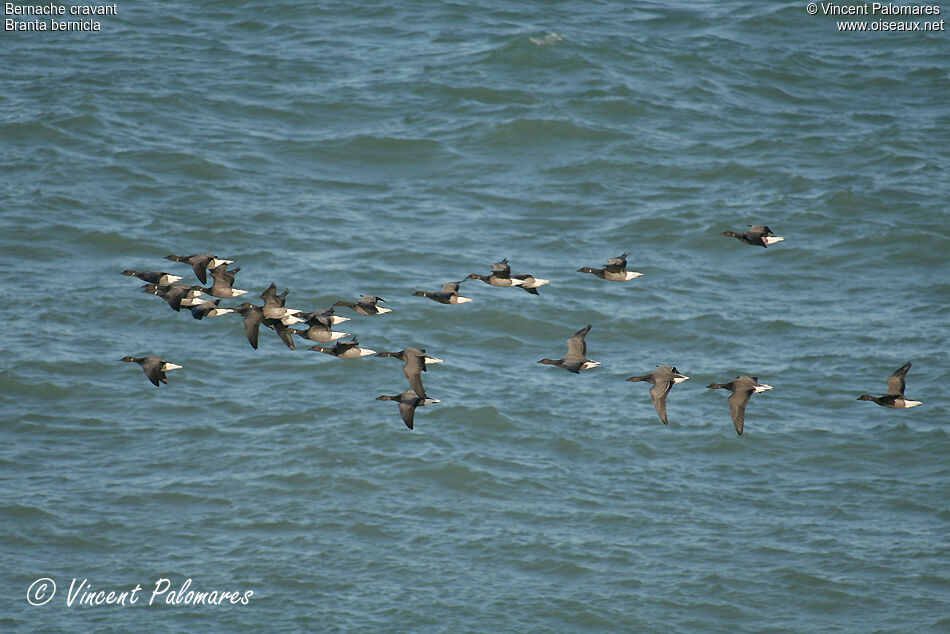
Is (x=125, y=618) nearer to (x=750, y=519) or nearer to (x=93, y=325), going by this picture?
(x=93, y=325)

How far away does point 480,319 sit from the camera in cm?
5081

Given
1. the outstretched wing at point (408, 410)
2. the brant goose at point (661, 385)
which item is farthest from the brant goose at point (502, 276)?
the brant goose at point (661, 385)

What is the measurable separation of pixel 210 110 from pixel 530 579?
38.4m

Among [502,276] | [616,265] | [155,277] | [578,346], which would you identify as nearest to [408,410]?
[502,276]

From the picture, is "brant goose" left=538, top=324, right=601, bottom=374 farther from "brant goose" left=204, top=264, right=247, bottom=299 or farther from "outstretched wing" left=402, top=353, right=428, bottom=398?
"brant goose" left=204, top=264, right=247, bottom=299

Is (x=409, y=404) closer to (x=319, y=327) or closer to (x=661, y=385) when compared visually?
(x=319, y=327)

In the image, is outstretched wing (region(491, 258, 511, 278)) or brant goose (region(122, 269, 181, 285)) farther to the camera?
brant goose (region(122, 269, 181, 285))

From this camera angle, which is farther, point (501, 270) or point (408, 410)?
point (501, 270)

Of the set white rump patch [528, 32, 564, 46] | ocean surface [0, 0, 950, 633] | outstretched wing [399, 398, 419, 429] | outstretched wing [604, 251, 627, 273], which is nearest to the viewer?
outstretched wing [399, 398, 419, 429]

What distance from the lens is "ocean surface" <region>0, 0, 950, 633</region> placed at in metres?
37.2

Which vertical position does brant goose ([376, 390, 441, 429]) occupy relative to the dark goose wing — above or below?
below

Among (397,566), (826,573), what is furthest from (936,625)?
(397,566)

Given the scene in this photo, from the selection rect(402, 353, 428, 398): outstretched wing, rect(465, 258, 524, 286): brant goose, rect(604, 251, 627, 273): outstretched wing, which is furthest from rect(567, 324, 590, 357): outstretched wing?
rect(402, 353, 428, 398): outstretched wing

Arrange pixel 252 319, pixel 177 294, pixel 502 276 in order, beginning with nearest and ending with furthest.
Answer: pixel 252 319
pixel 177 294
pixel 502 276
